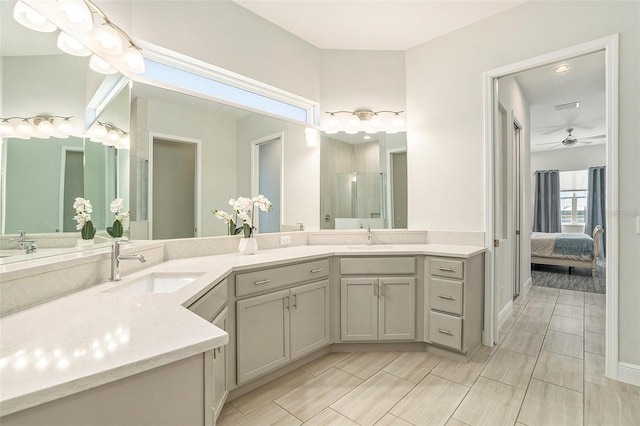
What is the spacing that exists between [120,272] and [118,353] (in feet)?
3.52

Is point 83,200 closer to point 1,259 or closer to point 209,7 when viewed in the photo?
point 1,259

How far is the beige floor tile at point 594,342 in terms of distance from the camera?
247 cm

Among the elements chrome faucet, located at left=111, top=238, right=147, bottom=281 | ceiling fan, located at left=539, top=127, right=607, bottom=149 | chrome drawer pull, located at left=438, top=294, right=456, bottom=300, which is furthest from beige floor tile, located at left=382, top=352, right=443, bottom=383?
ceiling fan, located at left=539, top=127, right=607, bottom=149

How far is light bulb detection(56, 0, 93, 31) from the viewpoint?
1320 mm

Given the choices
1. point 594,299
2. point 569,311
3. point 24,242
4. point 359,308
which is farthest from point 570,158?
point 24,242

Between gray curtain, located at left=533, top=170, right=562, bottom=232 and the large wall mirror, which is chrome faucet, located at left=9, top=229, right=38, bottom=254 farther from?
gray curtain, located at left=533, top=170, right=562, bottom=232

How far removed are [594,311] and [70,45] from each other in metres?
5.22

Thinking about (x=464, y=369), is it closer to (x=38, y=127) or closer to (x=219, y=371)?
(x=219, y=371)

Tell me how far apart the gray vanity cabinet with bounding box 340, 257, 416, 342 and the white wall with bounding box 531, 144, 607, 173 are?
25.8 feet

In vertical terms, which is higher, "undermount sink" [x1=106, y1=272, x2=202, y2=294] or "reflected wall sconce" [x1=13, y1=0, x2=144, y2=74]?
"reflected wall sconce" [x1=13, y1=0, x2=144, y2=74]

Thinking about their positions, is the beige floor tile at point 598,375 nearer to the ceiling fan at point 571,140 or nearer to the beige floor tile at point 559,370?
the beige floor tile at point 559,370

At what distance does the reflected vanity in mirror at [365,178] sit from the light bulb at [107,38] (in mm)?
1875

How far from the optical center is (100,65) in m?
1.54

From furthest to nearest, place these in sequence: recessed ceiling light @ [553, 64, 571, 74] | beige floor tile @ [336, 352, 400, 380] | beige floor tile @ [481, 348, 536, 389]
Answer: recessed ceiling light @ [553, 64, 571, 74] < beige floor tile @ [336, 352, 400, 380] < beige floor tile @ [481, 348, 536, 389]
